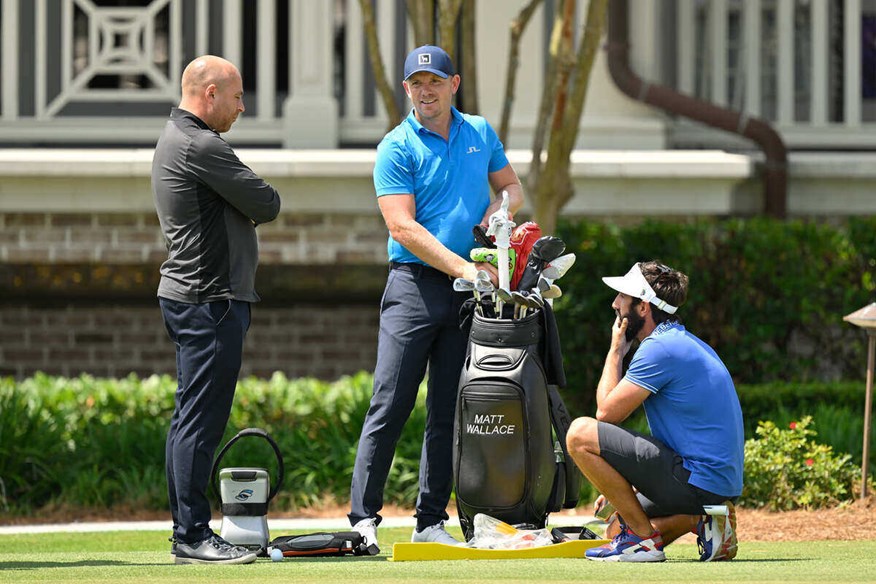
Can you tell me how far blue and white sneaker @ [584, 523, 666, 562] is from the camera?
586cm

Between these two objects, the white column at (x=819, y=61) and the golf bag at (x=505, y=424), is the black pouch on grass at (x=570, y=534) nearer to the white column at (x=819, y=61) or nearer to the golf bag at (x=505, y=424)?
the golf bag at (x=505, y=424)

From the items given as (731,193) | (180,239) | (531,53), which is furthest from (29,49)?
(180,239)

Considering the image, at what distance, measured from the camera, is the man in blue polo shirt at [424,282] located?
6.28m

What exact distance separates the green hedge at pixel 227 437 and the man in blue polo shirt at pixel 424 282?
8.74 feet

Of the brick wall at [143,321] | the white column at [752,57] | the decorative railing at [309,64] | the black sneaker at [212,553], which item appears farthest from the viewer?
the brick wall at [143,321]

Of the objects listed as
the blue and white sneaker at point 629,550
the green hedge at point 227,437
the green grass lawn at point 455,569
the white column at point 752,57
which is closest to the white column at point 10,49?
the green hedge at point 227,437

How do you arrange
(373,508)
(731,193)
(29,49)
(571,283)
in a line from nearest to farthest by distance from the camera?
(373,508) < (571,283) < (731,193) < (29,49)

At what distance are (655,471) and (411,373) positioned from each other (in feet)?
3.39

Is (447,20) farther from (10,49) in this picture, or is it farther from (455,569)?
(455,569)

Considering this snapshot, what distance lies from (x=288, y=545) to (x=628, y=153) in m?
6.36

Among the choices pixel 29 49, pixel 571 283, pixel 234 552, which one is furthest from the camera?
pixel 29 49

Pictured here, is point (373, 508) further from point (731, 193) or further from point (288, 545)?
point (731, 193)

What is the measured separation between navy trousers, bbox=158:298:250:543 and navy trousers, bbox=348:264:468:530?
68cm

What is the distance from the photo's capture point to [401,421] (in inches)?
250
